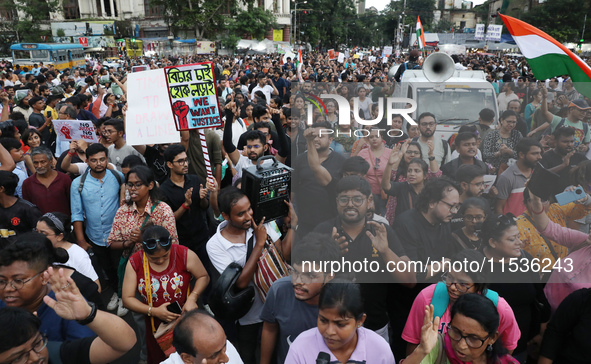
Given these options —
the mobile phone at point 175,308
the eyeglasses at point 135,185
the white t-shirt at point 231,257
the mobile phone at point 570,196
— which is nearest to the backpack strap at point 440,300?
the white t-shirt at point 231,257

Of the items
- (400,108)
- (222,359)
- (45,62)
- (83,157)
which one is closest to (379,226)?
(222,359)

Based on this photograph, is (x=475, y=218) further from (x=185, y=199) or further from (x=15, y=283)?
(x=15, y=283)

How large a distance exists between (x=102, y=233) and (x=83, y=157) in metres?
1.41

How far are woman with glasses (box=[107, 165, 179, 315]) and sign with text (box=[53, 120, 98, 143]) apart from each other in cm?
179

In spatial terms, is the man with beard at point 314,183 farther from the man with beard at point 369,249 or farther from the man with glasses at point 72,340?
the man with glasses at point 72,340

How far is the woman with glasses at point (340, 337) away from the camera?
1987 millimetres

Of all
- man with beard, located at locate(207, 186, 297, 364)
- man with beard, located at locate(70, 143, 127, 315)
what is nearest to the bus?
man with beard, located at locate(70, 143, 127, 315)

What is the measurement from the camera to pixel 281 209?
10.1 ft

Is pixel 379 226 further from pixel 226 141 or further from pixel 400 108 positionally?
pixel 226 141

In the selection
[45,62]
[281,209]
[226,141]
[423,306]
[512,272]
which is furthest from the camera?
[45,62]

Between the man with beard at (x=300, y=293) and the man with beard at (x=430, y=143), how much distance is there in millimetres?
2241

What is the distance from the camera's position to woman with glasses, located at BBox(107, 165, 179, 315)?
345 cm

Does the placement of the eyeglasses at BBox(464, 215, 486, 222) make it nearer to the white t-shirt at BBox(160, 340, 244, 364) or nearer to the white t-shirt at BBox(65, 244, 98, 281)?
the white t-shirt at BBox(160, 340, 244, 364)

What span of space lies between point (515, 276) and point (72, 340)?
2500mm
